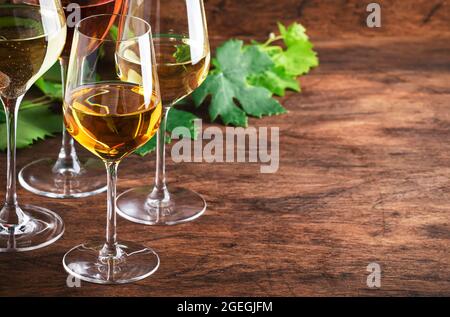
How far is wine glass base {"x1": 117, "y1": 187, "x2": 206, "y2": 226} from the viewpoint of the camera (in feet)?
4.64

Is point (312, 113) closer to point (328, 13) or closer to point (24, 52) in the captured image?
point (328, 13)

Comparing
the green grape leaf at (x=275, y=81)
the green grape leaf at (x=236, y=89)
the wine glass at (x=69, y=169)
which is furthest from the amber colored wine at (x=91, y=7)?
the green grape leaf at (x=275, y=81)

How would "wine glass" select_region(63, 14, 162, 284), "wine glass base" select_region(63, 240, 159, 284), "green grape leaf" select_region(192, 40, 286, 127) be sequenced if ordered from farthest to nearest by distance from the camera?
"green grape leaf" select_region(192, 40, 286, 127), "wine glass base" select_region(63, 240, 159, 284), "wine glass" select_region(63, 14, 162, 284)

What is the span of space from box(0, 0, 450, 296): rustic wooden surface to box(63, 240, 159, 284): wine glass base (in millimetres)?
14

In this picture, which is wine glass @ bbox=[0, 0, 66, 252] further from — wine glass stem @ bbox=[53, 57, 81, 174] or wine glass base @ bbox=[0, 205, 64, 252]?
wine glass stem @ bbox=[53, 57, 81, 174]

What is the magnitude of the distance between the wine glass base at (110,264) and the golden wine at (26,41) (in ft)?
0.76

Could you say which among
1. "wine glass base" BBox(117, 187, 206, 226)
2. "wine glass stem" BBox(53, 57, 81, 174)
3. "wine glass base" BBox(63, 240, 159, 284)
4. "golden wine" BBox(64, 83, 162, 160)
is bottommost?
"wine glass base" BBox(63, 240, 159, 284)

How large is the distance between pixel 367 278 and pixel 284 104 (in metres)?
0.59

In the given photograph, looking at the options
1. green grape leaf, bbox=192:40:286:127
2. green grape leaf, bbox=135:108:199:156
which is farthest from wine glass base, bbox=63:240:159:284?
green grape leaf, bbox=192:40:286:127

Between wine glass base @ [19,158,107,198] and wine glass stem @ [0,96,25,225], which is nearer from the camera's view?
wine glass stem @ [0,96,25,225]

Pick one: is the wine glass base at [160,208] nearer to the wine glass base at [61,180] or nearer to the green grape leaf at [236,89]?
the wine glass base at [61,180]

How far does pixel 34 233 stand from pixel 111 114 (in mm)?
292

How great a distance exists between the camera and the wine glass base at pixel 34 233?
1.33m
